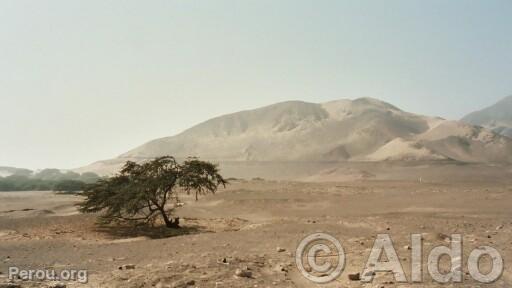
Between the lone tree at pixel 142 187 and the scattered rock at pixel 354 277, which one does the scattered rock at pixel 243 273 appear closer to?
the scattered rock at pixel 354 277

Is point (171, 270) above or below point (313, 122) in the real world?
below

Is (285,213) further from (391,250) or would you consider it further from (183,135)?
(183,135)

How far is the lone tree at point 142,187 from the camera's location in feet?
59.5

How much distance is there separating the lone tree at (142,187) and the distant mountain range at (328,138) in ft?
199

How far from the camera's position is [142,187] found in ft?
59.2

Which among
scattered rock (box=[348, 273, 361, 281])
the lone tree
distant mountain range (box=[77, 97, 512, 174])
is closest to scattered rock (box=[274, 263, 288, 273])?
scattered rock (box=[348, 273, 361, 281])

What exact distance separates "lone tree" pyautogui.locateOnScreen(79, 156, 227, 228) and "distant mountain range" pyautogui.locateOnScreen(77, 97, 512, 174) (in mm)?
60543

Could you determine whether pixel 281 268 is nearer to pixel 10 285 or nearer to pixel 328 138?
pixel 10 285

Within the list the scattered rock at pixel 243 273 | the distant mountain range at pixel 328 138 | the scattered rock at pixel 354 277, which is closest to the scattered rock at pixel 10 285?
the scattered rock at pixel 243 273

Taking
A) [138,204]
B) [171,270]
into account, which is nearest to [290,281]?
[171,270]

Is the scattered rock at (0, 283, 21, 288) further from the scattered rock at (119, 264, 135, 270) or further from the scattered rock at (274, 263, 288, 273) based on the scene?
the scattered rock at (274, 263, 288, 273)

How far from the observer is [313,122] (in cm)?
12656

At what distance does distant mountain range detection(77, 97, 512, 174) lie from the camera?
82688mm

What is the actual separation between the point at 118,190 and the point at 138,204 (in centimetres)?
119
